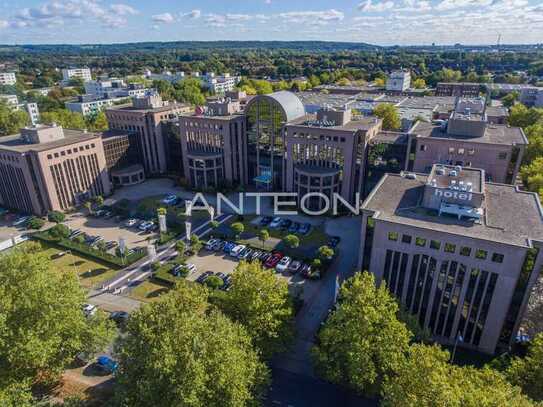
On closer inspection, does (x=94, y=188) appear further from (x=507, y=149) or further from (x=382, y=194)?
(x=507, y=149)

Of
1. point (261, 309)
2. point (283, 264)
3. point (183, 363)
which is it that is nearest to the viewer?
point (183, 363)

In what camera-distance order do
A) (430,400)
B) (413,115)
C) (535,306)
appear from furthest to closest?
(413,115) < (535,306) < (430,400)

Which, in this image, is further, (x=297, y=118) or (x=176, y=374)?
(x=297, y=118)

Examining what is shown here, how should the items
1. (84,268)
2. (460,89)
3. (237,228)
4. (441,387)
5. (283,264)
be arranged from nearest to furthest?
(441,387)
(283,264)
(84,268)
(237,228)
(460,89)

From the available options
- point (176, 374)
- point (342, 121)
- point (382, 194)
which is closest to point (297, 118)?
point (342, 121)

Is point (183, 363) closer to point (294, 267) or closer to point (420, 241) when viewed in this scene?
point (420, 241)

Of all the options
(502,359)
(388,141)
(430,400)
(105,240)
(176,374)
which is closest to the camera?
(430,400)

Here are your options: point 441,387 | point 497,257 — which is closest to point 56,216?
point 441,387

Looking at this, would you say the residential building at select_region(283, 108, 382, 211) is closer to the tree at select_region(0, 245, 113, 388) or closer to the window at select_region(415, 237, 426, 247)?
the window at select_region(415, 237, 426, 247)
